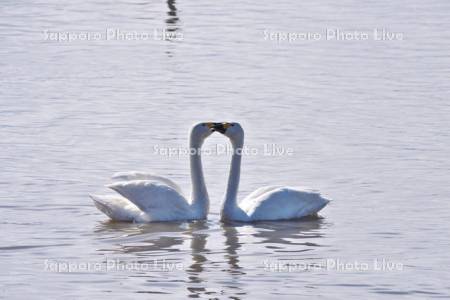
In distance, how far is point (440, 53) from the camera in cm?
2273

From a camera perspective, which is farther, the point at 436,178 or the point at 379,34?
the point at 379,34

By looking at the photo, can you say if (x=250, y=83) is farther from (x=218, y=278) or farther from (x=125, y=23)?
(x=218, y=278)

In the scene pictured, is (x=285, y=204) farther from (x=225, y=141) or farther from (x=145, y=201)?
(x=225, y=141)

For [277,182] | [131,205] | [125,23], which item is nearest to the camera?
[131,205]

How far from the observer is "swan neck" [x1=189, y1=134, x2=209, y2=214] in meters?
13.6

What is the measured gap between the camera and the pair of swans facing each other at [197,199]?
1327 centimetres

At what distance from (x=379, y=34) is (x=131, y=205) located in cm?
1168

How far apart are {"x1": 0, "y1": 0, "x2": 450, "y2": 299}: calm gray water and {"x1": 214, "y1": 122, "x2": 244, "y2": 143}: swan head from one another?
34.1 inches

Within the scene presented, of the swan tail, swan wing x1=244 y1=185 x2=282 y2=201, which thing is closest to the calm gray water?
the swan tail

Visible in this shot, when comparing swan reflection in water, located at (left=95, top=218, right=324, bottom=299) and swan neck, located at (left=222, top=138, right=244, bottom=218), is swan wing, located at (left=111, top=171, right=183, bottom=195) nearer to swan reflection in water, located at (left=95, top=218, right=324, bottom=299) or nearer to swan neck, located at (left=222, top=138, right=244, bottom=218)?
swan reflection in water, located at (left=95, top=218, right=324, bottom=299)

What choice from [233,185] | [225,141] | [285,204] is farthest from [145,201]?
[225,141]

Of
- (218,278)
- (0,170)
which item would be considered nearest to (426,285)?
(218,278)

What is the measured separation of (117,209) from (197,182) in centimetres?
86

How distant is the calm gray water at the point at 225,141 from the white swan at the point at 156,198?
0.56 ft
